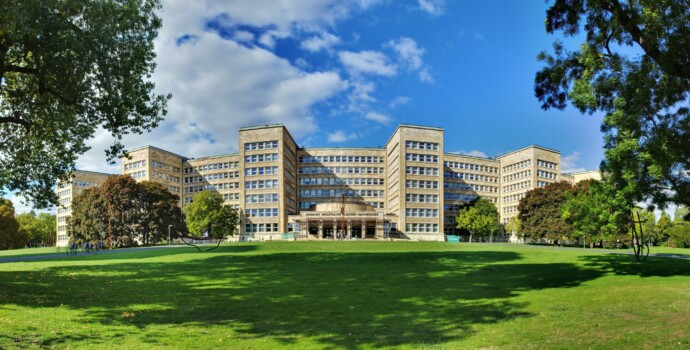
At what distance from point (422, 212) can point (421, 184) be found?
24.3 feet

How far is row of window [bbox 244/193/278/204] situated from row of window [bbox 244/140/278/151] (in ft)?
40.9

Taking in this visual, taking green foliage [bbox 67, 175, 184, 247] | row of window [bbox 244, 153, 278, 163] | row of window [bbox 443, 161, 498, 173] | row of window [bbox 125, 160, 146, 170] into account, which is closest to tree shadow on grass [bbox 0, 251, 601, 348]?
green foliage [bbox 67, 175, 184, 247]

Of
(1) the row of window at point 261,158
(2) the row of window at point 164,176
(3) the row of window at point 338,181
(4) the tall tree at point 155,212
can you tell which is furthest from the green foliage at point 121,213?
(3) the row of window at point 338,181

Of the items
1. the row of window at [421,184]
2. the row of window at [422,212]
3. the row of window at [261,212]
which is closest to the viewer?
the row of window at [422,212]

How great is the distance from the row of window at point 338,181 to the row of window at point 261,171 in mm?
18944

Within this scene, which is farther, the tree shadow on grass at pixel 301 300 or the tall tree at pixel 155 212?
the tall tree at pixel 155 212

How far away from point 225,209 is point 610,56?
83.7m

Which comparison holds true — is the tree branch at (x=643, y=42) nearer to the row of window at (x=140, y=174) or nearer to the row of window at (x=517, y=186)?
the row of window at (x=517, y=186)

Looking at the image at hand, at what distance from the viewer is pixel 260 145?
379 feet

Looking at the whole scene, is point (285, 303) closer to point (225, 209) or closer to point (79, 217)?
point (225, 209)

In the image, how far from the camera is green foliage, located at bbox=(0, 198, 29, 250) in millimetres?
101781

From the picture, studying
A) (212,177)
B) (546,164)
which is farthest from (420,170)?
(212,177)

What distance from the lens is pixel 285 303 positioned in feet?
51.4

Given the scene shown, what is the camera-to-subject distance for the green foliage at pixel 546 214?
287ft
